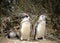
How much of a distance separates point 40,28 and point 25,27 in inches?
7.6

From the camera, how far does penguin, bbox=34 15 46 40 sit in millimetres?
2756

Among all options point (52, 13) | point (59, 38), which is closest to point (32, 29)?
point (59, 38)

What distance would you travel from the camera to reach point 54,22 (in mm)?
3156

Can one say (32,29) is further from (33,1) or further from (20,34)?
(33,1)

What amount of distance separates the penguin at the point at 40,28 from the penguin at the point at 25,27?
9cm

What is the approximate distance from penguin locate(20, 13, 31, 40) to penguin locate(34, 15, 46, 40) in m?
0.09

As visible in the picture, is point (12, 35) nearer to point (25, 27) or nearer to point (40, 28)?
point (25, 27)

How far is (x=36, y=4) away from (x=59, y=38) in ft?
2.64

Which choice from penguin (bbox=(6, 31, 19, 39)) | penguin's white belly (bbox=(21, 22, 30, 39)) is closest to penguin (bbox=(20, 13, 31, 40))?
penguin's white belly (bbox=(21, 22, 30, 39))

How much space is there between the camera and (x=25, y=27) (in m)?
2.75

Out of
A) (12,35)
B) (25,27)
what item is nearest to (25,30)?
(25,27)

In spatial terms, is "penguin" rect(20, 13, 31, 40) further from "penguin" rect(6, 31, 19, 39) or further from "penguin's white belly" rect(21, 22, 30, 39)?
"penguin" rect(6, 31, 19, 39)

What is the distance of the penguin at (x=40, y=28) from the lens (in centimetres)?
276

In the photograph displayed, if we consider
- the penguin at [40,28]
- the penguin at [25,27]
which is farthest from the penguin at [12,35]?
the penguin at [40,28]
